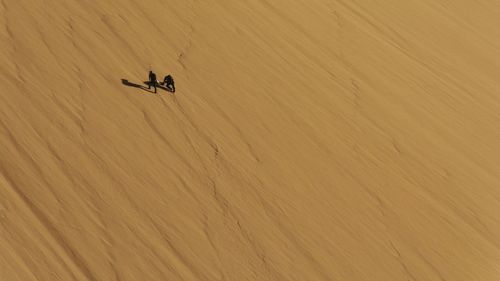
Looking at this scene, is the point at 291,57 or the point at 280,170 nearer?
the point at 280,170

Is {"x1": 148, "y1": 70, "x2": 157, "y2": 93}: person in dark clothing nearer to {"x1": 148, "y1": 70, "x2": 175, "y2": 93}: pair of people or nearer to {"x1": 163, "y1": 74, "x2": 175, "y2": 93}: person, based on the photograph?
{"x1": 148, "y1": 70, "x2": 175, "y2": 93}: pair of people

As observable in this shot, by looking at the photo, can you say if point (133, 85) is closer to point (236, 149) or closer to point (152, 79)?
point (152, 79)

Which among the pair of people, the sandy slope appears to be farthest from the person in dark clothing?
the sandy slope

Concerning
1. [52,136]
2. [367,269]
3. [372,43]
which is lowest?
[52,136]

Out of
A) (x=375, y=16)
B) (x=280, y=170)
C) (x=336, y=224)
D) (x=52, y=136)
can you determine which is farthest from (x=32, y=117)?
(x=375, y=16)

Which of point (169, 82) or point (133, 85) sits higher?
point (169, 82)

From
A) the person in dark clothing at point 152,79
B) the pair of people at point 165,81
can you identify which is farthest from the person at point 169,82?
the person in dark clothing at point 152,79

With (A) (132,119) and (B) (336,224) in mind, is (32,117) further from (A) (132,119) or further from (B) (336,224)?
(B) (336,224)

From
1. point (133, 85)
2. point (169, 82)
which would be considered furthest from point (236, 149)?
point (133, 85)
